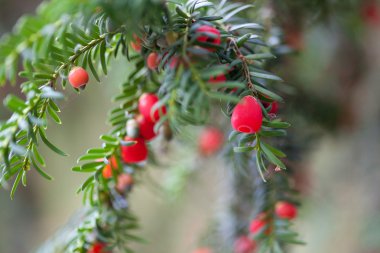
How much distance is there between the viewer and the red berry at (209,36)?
0.38 meters

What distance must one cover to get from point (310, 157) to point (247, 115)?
0.70 meters

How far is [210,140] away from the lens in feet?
2.95

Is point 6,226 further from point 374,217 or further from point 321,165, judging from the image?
point 374,217

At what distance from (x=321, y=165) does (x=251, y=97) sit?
0.99 metres

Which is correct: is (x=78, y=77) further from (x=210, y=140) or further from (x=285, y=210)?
(x=210, y=140)

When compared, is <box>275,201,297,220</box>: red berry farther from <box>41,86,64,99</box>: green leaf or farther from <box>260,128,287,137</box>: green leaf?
<box>41,86,64,99</box>: green leaf

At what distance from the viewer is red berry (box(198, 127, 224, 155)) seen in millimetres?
886

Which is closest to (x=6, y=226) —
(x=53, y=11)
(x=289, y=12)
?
(x=289, y=12)

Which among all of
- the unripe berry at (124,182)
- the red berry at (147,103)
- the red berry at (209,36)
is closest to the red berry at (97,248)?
the unripe berry at (124,182)

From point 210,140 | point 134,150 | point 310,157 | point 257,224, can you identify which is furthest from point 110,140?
point 310,157

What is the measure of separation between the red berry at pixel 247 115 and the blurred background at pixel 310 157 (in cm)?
19

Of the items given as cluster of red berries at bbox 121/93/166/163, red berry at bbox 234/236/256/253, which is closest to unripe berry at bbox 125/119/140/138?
cluster of red berries at bbox 121/93/166/163

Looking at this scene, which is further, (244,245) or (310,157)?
(310,157)

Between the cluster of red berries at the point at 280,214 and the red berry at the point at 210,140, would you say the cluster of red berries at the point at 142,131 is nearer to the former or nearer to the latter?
the cluster of red berries at the point at 280,214
